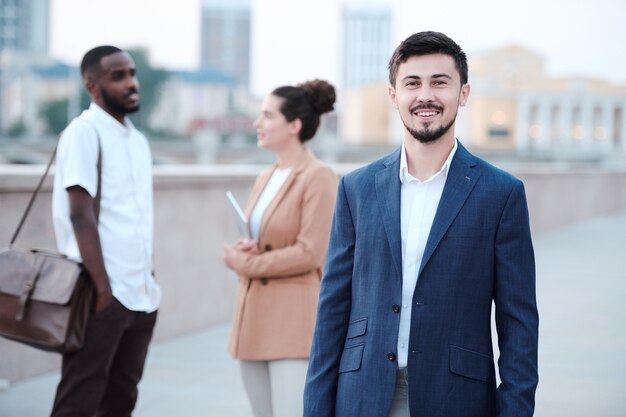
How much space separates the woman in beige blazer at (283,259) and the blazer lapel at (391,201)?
4.17 feet

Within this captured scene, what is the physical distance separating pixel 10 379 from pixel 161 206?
1965 mm

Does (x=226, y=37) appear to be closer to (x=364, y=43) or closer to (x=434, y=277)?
(x=364, y=43)

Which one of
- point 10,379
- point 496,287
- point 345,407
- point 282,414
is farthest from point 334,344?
point 10,379

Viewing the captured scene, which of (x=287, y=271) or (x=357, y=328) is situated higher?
(x=357, y=328)

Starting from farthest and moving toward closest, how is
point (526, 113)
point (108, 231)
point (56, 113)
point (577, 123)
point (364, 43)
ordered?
point (364, 43)
point (577, 123)
point (526, 113)
point (56, 113)
point (108, 231)

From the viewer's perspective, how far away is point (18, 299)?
342 centimetres

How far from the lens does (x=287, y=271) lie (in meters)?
3.63

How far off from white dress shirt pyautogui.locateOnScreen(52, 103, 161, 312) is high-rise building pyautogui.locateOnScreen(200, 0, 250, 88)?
614 feet

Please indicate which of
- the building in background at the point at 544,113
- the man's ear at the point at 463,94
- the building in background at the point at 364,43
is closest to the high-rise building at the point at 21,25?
the building in background at the point at 364,43

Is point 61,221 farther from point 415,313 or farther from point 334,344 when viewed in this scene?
point 415,313

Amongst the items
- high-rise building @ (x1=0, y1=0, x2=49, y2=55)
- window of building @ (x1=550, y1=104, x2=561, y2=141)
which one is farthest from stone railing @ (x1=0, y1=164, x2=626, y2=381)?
high-rise building @ (x1=0, y1=0, x2=49, y2=55)

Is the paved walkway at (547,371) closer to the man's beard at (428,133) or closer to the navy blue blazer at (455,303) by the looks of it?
the navy blue blazer at (455,303)

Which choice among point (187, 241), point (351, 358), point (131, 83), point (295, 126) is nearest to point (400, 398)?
point (351, 358)

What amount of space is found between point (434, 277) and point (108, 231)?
1789 millimetres
